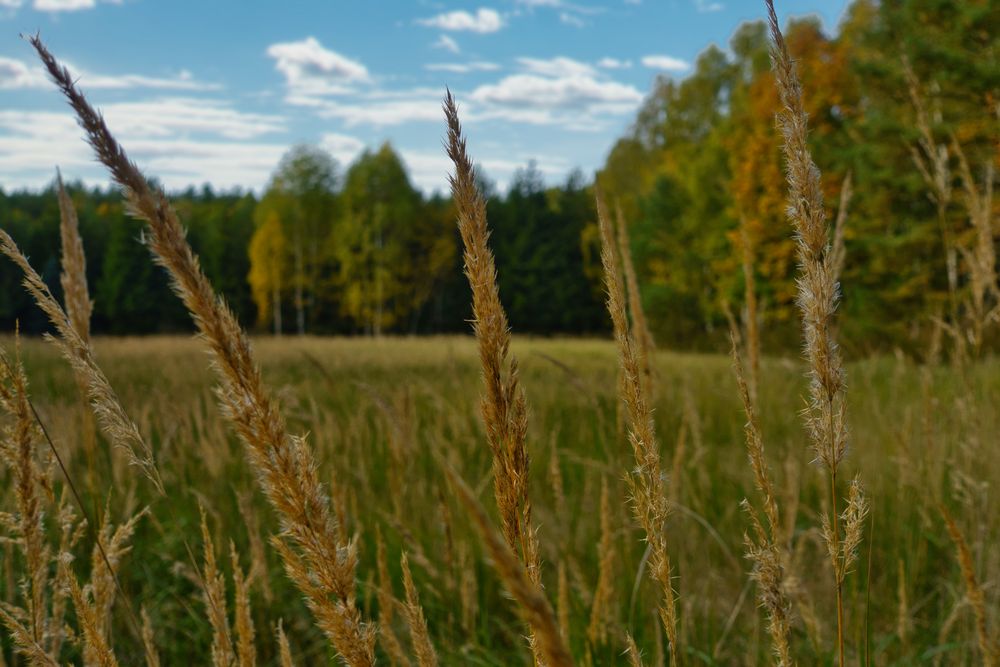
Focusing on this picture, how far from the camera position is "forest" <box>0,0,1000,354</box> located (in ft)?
59.3

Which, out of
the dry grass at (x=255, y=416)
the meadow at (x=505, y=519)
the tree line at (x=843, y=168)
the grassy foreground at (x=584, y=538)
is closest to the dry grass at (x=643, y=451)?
the meadow at (x=505, y=519)

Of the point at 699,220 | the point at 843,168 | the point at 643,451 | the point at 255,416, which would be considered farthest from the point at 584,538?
the point at 699,220

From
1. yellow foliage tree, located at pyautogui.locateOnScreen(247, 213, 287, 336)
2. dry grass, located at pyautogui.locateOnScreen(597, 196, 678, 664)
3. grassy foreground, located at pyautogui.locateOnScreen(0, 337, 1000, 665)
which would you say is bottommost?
grassy foreground, located at pyautogui.locateOnScreen(0, 337, 1000, 665)

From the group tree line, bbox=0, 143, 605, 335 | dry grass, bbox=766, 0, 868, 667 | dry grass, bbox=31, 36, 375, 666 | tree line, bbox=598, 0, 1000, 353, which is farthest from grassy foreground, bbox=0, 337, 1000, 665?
tree line, bbox=0, 143, 605, 335

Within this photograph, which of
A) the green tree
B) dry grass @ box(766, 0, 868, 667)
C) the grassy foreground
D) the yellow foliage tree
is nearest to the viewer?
dry grass @ box(766, 0, 868, 667)

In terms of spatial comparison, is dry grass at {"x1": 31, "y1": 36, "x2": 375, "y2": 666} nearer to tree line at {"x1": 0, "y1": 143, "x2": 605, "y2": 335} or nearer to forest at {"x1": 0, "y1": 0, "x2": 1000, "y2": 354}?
forest at {"x1": 0, "y1": 0, "x2": 1000, "y2": 354}

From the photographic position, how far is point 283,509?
0.64m

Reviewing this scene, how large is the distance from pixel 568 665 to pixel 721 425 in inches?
263

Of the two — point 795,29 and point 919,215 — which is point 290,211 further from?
point 919,215

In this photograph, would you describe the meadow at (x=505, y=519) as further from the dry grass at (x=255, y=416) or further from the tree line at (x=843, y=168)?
the tree line at (x=843, y=168)

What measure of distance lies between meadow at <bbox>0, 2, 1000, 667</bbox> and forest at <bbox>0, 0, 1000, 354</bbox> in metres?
0.35

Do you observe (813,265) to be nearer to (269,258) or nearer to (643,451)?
(643,451)

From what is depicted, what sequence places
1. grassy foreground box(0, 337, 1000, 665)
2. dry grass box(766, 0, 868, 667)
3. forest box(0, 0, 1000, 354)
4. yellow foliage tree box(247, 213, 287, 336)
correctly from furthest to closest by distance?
yellow foliage tree box(247, 213, 287, 336) < forest box(0, 0, 1000, 354) < grassy foreground box(0, 337, 1000, 665) < dry grass box(766, 0, 868, 667)

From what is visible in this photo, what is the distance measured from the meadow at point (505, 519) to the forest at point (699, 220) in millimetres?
351
